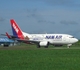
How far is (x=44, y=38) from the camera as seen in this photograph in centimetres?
7444

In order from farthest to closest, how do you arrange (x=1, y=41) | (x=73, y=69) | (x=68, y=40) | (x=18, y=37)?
1. (x=1, y=41)
2. (x=18, y=37)
3. (x=68, y=40)
4. (x=73, y=69)

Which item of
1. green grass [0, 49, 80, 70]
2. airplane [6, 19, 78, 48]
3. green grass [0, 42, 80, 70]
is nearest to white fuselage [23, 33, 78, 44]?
airplane [6, 19, 78, 48]

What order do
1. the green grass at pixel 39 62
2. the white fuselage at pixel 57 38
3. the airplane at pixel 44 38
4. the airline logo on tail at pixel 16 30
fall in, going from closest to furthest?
the green grass at pixel 39 62, the white fuselage at pixel 57 38, the airplane at pixel 44 38, the airline logo on tail at pixel 16 30

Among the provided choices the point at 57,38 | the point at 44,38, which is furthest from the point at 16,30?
the point at 57,38

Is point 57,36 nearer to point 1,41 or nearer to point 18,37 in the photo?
point 18,37

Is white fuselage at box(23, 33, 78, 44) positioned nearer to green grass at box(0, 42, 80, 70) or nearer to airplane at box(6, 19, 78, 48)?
airplane at box(6, 19, 78, 48)

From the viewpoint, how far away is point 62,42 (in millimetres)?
72688

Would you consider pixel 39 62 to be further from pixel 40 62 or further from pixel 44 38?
pixel 44 38

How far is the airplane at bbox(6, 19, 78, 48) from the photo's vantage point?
236 ft

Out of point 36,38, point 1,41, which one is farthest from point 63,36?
point 1,41

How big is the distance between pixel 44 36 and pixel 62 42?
16.1ft

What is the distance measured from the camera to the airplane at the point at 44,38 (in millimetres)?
72062

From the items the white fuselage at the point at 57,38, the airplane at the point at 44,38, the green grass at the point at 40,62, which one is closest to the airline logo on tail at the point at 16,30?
the airplane at the point at 44,38

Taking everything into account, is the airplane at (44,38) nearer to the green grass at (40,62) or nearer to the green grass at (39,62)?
the green grass at (40,62)
